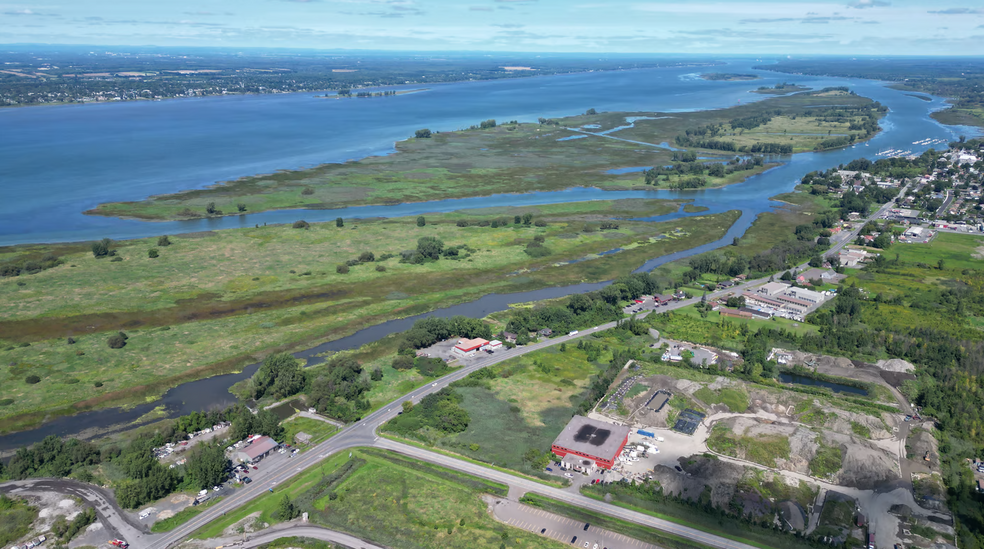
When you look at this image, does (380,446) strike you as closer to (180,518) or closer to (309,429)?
(309,429)

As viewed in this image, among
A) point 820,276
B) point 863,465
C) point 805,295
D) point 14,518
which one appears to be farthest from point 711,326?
point 14,518

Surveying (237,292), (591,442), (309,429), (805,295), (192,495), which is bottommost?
(309,429)

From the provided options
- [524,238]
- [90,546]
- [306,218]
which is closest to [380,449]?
[90,546]

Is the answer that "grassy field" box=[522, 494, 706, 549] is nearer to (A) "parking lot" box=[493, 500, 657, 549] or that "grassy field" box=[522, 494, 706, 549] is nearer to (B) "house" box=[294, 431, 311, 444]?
(A) "parking lot" box=[493, 500, 657, 549]

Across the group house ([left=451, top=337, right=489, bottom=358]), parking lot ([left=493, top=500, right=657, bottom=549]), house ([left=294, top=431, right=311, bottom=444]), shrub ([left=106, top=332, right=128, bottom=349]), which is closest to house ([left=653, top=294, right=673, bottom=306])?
house ([left=451, top=337, right=489, bottom=358])

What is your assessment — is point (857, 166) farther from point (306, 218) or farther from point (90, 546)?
point (90, 546)

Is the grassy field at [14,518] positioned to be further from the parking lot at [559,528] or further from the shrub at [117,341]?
the parking lot at [559,528]
